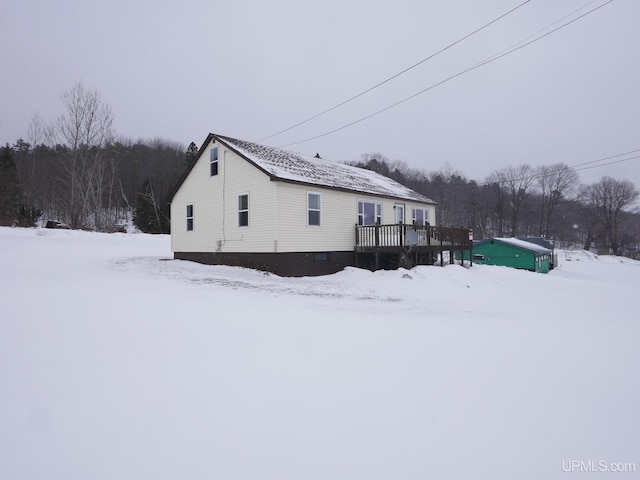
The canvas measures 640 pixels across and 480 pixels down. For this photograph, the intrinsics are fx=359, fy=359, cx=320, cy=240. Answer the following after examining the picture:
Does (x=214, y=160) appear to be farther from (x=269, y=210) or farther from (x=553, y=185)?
(x=553, y=185)

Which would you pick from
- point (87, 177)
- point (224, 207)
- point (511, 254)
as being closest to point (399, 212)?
point (224, 207)

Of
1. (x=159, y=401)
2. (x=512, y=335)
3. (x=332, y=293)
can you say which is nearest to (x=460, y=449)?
(x=159, y=401)

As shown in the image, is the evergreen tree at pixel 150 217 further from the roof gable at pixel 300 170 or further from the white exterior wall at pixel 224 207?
the roof gable at pixel 300 170

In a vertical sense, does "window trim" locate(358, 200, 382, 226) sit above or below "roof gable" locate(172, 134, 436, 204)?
below

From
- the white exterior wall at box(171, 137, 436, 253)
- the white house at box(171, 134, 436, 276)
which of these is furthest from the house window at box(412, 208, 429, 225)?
the white exterior wall at box(171, 137, 436, 253)

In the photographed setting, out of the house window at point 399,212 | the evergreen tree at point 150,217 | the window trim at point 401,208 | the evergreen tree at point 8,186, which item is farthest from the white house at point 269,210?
the evergreen tree at point 8,186

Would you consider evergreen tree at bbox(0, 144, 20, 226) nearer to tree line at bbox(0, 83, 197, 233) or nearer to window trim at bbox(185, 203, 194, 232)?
tree line at bbox(0, 83, 197, 233)

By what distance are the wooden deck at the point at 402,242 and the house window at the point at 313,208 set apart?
2.40m

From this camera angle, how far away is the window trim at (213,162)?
17.6 m

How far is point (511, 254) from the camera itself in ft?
101

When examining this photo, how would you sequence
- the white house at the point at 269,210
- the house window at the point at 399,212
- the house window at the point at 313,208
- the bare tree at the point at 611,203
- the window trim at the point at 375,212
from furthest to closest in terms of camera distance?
the bare tree at the point at 611,203 < the house window at the point at 399,212 < the window trim at the point at 375,212 < the house window at the point at 313,208 < the white house at the point at 269,210

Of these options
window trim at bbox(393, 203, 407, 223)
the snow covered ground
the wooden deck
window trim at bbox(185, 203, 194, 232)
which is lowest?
the snow covered ground

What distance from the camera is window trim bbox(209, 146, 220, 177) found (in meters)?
17.6

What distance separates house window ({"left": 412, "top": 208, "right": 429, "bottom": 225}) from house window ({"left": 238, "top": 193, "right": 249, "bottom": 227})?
11.1 m
